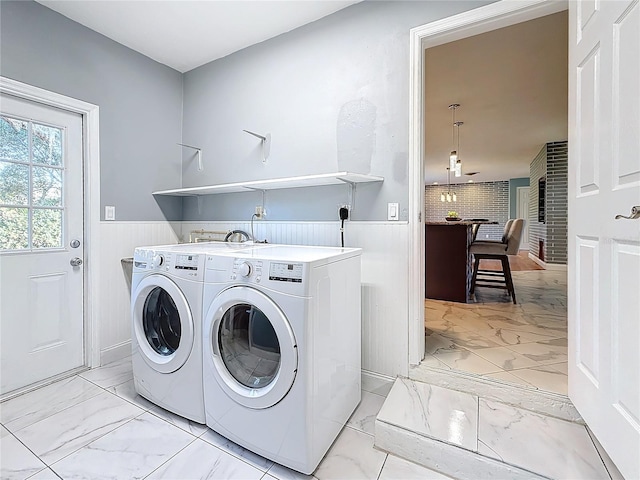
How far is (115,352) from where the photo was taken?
Result: 2.40 meters

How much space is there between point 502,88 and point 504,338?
2.73 meters

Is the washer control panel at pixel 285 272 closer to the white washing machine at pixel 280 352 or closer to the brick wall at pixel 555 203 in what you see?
the white washing machine at pixel 280 352

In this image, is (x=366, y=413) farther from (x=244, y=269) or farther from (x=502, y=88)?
(x=502, y=88)

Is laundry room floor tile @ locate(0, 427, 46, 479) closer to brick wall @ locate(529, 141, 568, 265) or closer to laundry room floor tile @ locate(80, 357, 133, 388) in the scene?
laundry room floor tile @ locate(80, 357, 133, 388)

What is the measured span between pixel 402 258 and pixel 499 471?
1.06 metres

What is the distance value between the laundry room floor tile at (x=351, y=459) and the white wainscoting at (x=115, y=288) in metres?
1.93

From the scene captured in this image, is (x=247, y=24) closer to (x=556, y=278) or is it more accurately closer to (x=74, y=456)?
(x=74, y=456)

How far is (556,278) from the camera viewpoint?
466cm

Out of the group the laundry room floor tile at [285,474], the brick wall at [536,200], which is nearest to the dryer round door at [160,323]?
the laundry room floor tile at [285,474]

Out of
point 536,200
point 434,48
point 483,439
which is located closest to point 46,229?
point 483,439

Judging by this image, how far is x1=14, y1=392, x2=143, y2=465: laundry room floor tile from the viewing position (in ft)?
4.78

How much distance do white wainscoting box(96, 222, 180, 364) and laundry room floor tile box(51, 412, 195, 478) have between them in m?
0.96

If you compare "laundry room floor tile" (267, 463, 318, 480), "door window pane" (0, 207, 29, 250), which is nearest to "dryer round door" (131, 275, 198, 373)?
"laundry room floor tile" (267, 463, 318, 480)

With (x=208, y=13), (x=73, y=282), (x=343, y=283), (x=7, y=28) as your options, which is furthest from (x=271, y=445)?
(x=7, y=28)
